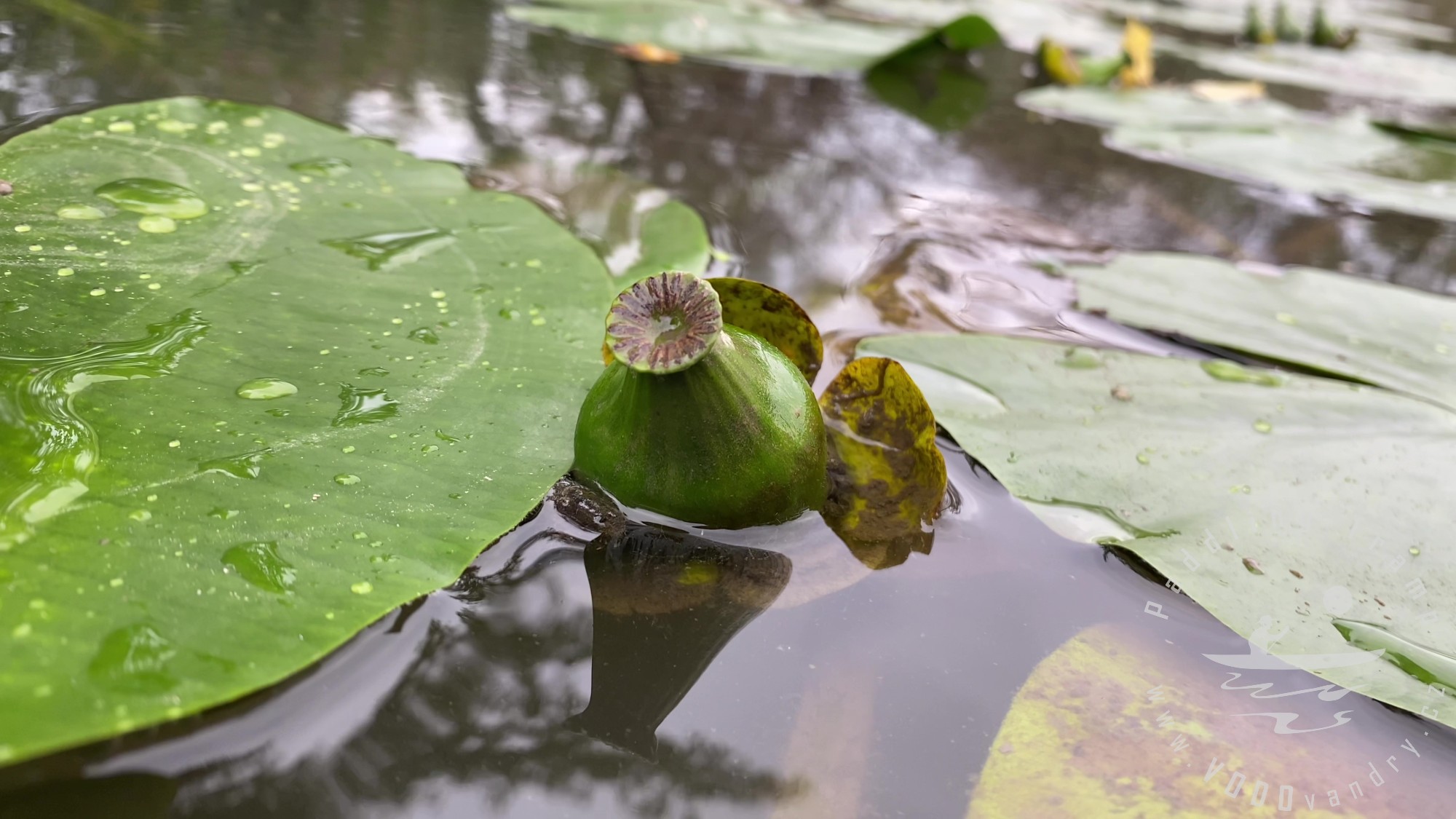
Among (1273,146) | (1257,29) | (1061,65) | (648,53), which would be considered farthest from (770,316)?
(1257,29)

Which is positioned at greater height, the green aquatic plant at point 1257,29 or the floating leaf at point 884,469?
the green aquatic plant at point 1257,29

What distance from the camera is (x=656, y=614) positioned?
2.68 ft

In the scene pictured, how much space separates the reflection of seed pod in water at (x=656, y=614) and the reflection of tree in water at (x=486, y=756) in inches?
0.8

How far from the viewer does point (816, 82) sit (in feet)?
8.97

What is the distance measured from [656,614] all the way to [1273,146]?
2.54 m

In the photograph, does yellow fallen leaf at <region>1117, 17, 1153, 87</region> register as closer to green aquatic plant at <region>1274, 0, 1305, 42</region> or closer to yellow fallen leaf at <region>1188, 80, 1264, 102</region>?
yellow fallen leaf at <region>1188, 80, 1264, 102</region>

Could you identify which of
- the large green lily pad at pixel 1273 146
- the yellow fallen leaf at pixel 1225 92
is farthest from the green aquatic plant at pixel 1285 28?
the large green lily pad at pixel 1273 146

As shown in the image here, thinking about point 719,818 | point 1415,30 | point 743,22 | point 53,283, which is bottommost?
point 719,818

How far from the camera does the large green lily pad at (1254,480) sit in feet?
2.91

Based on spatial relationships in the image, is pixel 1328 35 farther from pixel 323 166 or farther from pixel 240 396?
pixel 240 396

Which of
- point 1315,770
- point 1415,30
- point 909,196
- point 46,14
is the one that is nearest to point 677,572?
point 1315,770

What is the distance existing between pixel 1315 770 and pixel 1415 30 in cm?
728

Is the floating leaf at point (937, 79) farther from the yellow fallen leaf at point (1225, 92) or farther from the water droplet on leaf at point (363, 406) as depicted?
the water droplet on leaf at point (363, 406)

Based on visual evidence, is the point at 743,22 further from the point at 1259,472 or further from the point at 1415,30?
the point at 1415,30
